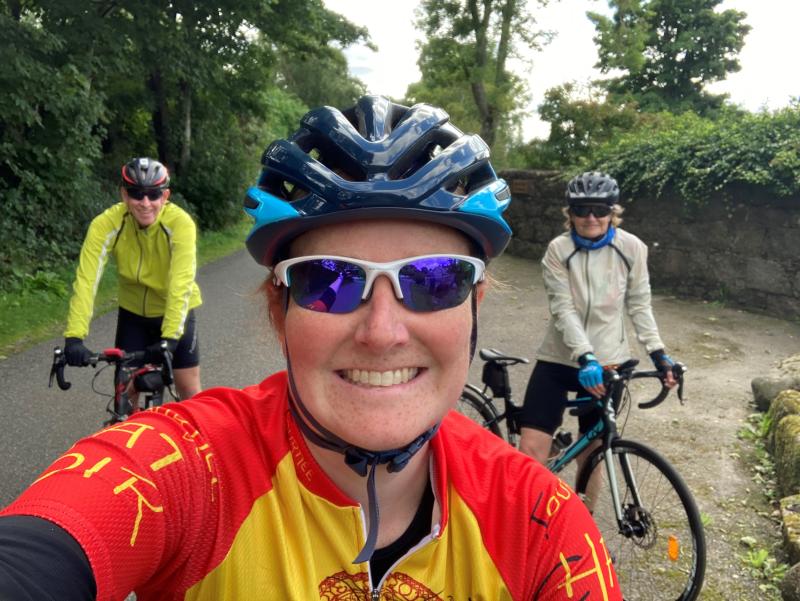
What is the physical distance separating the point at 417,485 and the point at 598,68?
29.4 metres

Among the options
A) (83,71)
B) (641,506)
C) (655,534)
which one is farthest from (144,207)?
(83,71)

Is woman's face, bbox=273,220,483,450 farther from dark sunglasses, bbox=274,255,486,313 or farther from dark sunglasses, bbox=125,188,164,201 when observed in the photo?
dark sunglasses, bbox=125,188,164,201

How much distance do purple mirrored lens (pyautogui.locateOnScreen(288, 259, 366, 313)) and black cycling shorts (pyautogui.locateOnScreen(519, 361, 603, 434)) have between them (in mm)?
2620

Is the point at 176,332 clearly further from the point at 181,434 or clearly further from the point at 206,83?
the point at 206,83

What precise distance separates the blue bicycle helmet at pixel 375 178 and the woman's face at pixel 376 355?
7 cm

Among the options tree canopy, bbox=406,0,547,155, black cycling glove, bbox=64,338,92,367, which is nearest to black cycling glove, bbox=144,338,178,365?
black cycling glove, bbox=64,338,92,367

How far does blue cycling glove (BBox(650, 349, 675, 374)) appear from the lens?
3.41 meters

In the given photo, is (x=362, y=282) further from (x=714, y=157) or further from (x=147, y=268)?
(x=714, y=157)

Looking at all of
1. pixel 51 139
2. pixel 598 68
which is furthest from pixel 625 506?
pixel 598 68

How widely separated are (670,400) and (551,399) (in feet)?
9.83

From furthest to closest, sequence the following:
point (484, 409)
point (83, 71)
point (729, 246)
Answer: point (83, 71)
point (729, 246)
point (484, 409)

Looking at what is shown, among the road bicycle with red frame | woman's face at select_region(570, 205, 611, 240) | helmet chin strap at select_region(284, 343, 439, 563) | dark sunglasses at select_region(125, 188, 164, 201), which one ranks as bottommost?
the road bicycle with red frame

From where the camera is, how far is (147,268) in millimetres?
4062

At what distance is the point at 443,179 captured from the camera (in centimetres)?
149
